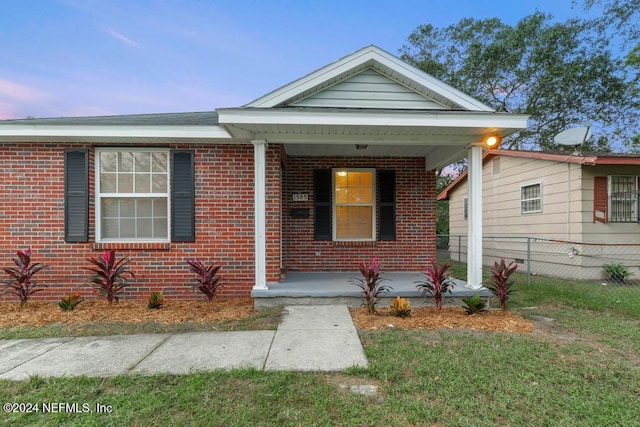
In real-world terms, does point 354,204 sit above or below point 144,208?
above

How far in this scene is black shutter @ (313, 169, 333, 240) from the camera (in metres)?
6.48

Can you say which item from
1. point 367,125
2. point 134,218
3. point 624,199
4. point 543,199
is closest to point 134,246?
point 134,218

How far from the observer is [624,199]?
7273 mm

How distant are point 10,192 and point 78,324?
2.73 meters

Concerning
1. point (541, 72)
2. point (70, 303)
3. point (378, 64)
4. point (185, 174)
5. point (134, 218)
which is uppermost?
point (541, 72)

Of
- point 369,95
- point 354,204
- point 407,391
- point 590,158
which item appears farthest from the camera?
point 590,158

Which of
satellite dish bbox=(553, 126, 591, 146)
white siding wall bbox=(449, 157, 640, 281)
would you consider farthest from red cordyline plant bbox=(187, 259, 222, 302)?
satellite dish bbox=(553, 126, 591, 146)

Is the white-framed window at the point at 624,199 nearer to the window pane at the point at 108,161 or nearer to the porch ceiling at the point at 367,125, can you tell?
the porch ceiling at the point at 367,125

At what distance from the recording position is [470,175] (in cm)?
479

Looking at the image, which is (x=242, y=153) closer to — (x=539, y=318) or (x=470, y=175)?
(x=470, y=175)

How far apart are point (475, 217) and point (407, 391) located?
3.17m

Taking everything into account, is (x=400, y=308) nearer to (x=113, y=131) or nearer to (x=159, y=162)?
(x=159, y=162)

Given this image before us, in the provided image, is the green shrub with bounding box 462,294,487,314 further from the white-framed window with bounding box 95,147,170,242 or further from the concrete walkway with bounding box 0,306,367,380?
the white-framed window with bounding box 95,147,170,242

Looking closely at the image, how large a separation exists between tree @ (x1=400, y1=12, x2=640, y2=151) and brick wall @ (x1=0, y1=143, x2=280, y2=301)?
49.7ft
